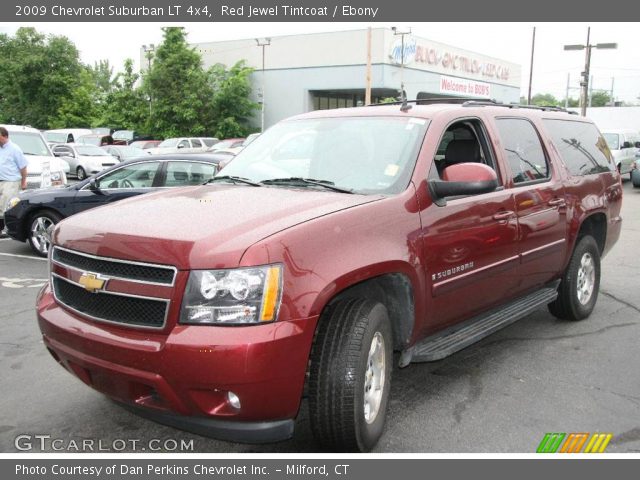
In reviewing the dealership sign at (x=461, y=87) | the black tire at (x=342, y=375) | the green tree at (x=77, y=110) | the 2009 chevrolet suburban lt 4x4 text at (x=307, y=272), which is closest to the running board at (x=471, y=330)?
the 2009 chevrolet suburban lt 4x4 text at (x=307, y=272)

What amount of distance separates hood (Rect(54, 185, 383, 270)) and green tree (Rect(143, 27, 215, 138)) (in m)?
37.0

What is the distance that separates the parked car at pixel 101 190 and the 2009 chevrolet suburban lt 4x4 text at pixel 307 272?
155 inches

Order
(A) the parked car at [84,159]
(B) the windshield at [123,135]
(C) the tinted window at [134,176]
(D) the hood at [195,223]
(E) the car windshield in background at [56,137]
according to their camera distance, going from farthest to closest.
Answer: (B) the windshield at [123,135]
(E) the car windshield in background at [56,137]
(A) the parked car at [84,159]
(C) the tinted window at [134,176]
(D) the hood at [195,223]

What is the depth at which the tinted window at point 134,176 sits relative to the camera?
8703 mm

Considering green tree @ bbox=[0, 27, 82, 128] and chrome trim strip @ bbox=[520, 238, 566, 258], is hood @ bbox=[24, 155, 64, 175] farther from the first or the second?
green tree @ bbox=[0, 27, 82, 128]

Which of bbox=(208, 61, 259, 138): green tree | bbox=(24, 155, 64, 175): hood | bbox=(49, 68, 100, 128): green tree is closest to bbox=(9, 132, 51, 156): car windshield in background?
bbox=(24, 155, 64, 175): hood

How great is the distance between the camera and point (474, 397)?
13.5ft

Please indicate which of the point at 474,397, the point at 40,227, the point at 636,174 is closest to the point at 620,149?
the point at 636,174

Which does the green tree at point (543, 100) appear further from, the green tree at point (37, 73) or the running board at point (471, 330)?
the running board at point (471, 330)

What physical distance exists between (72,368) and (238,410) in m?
1.02

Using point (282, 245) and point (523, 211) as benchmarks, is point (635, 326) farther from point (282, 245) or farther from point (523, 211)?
point (282, 245)

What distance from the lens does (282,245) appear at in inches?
113

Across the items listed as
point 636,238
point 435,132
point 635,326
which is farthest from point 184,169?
point 636,238

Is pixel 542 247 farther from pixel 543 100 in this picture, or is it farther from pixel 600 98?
pixel 600 98
